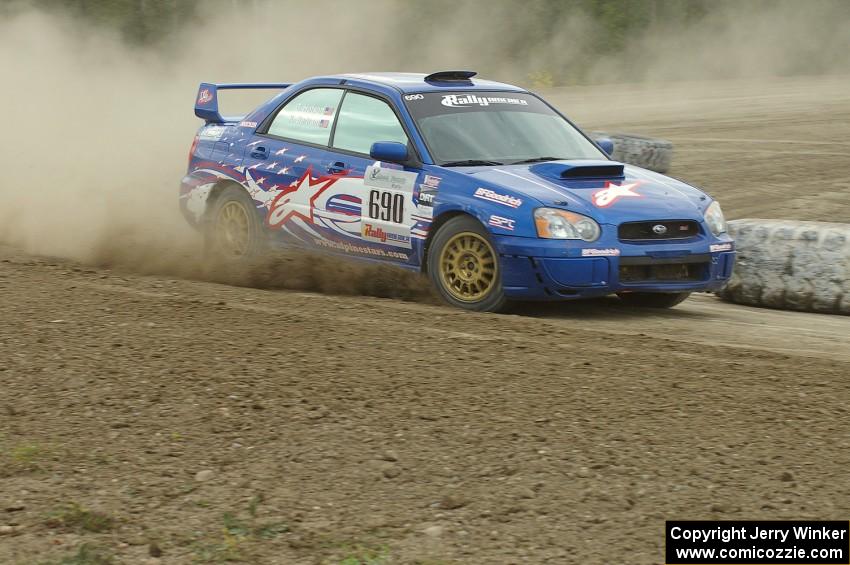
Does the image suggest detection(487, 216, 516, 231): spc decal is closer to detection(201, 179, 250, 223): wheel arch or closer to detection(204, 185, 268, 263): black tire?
detection(204, 185, 268, 263): black tire

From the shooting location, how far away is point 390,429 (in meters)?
5.06

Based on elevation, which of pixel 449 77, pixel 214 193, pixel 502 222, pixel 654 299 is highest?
pixel 449 77

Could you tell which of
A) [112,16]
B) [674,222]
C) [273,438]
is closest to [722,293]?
[674,222]

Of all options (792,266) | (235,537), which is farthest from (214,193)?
(235,537)

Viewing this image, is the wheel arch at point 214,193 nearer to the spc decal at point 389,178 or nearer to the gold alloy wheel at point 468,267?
the spc decal at point 389,178

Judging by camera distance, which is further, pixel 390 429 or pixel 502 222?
pixel 502 222

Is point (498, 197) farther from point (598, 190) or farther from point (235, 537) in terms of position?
point (235, 537)

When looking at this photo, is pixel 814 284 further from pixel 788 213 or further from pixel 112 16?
pixel 112 16

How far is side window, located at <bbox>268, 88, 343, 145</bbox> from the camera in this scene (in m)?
8.87

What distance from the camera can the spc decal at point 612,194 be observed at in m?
7.69

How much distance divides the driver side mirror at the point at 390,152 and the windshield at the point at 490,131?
22 cm

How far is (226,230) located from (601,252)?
3195 millimetres

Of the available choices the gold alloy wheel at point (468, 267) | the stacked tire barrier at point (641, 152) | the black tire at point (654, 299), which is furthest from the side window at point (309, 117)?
the stacked tire barrier at point (641, 152)

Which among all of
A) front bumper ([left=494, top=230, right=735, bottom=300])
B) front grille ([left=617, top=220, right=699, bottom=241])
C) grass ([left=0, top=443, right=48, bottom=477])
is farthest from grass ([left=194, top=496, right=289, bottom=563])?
front grille ([left=617, top=220, right=699, bottom=241])
